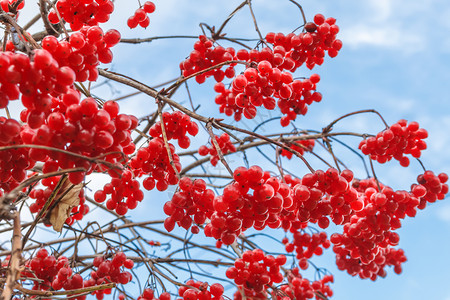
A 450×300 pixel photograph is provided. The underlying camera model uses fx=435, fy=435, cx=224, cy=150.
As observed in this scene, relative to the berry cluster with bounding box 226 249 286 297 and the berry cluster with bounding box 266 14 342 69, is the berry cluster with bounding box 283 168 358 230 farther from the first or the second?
the berry cluster with bounding box 266 14 342 69

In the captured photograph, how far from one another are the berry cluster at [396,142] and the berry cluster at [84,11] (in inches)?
53.8

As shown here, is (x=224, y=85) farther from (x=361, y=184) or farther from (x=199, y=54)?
(x=361, y=184)

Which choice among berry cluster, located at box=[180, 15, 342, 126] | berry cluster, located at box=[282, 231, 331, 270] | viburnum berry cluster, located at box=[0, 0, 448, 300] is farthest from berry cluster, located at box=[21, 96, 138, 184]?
berry cluster, located at box=[282, 231, 331, 270]

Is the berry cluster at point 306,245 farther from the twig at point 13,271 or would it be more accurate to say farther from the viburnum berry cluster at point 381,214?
the twig at point 13,271

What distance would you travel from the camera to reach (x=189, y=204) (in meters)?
1.35

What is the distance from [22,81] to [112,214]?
186 centimetres

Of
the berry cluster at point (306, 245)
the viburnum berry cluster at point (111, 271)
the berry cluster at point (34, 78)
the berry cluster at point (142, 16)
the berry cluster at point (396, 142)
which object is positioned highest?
the berry cluster at point (142, 16)

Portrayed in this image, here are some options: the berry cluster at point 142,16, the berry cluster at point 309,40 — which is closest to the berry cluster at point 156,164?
the berry cluster at point 142,16

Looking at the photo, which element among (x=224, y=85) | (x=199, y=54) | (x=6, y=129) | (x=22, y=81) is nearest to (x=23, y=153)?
(x=6, y=129)

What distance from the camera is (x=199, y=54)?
205 centimetres

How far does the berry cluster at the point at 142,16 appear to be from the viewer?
2021 mm

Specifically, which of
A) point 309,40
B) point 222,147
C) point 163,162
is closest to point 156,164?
point 163,162

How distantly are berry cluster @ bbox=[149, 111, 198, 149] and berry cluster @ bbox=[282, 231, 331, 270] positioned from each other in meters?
1.51

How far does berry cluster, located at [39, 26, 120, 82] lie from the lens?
3.86ft
